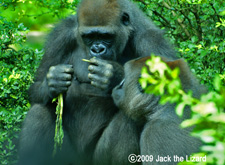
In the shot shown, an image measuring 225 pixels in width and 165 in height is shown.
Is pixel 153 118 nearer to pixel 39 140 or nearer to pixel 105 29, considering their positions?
pixel 105 29

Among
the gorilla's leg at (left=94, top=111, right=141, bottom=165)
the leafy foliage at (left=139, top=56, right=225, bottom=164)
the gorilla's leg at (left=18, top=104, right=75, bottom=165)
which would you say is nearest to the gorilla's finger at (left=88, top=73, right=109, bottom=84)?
the gorilla's leg at (left=94, top=111, right=141, bottom=165)

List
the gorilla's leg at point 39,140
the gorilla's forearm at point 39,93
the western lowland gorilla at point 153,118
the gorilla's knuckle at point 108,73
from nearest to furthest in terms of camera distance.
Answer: the western lowland gorilla at point 153,118 < the gorilla's knuckle at point 108,73 < the gorilla's leg at point 39,140 < the gorilla's forearm at point 39,93

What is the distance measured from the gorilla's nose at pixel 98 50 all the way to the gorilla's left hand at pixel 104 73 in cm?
17

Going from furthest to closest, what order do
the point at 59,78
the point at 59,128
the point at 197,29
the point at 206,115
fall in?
1. the point at 197,29
2. the point at 59,128
3. the point at 59,78
4. the point at 206,115

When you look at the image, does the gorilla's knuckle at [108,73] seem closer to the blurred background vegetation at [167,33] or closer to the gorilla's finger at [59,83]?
the gorilla's finger at [59,83]

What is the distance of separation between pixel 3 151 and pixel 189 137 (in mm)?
2351

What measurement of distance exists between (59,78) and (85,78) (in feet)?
1.49

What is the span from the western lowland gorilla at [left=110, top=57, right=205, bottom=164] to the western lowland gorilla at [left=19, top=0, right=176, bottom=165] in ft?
1.24

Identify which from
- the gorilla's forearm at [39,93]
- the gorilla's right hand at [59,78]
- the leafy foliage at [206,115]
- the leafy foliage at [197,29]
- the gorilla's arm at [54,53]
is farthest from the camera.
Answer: the leafy foliage at [197,29]

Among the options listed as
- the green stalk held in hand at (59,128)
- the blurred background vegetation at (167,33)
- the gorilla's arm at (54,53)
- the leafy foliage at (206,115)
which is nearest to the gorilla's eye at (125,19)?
the gorilla's arm at (54,53)

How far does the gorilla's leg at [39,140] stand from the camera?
4.41 metres

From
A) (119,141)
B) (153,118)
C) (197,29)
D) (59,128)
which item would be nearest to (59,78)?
(59,128)

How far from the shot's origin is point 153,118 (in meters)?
3.66

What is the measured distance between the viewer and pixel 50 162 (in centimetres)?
453
